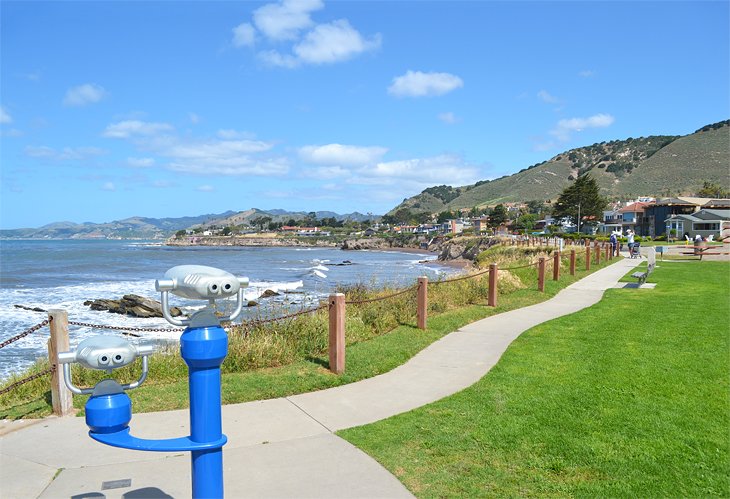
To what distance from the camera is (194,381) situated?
2.77 m

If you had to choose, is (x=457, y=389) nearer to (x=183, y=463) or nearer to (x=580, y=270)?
(x=183, y=463)

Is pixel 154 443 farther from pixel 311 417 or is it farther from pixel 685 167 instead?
pixel 685 167

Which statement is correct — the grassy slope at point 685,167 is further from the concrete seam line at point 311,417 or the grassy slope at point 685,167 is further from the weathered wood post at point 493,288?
the concrete seam line at point 311,417

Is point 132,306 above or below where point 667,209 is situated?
below

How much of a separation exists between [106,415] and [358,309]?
342 inches

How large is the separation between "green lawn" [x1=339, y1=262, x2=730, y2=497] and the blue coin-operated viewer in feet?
5.86

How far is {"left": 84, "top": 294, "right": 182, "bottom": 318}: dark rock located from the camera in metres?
21.7

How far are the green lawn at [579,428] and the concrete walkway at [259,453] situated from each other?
0.28 m

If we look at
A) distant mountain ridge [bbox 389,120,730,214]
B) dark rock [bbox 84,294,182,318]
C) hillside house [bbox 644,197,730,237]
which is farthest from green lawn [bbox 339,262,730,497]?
distant mountain ridge [bbox 389,120,730,214]

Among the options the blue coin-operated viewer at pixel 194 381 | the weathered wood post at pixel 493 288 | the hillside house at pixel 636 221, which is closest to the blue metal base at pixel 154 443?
the blue coin-operated viewer at pixel 194 381

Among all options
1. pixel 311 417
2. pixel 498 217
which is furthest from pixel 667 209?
pixel 311 417

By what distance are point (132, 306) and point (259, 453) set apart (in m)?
19.9

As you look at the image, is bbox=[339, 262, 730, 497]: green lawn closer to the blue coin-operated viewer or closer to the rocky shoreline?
the blue coin-operated viewer

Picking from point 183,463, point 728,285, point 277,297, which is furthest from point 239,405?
point 277,297
